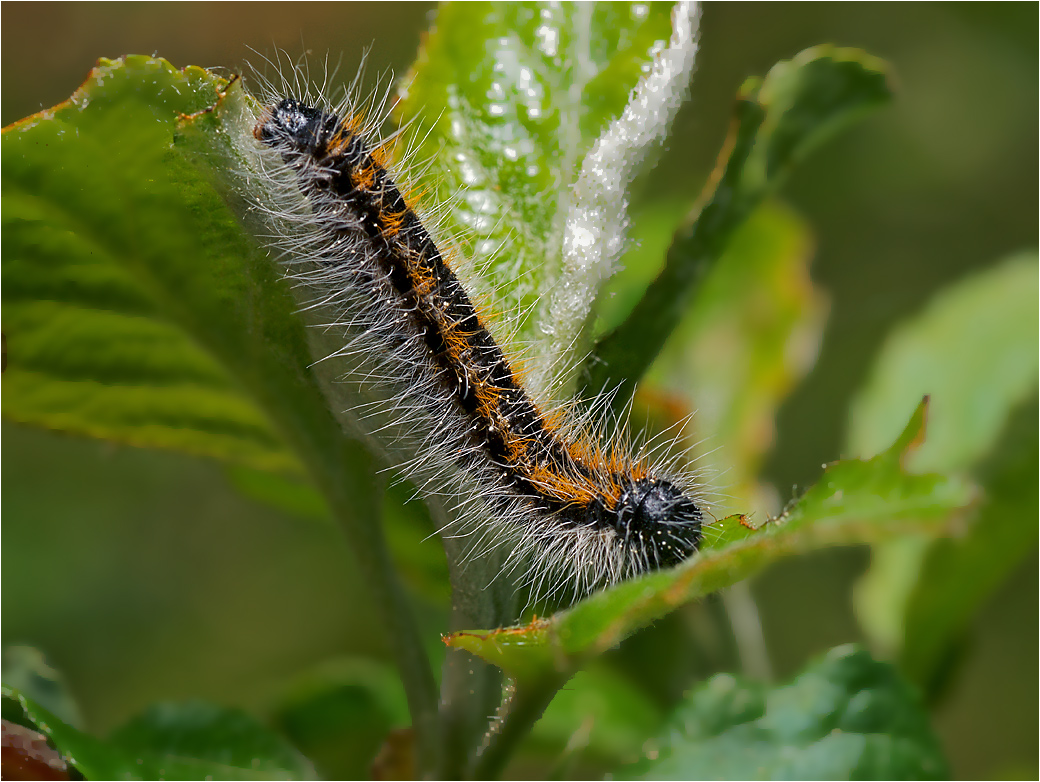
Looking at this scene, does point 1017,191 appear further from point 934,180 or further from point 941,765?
point 941,765

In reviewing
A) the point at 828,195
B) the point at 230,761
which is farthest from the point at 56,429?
the point at 828,195

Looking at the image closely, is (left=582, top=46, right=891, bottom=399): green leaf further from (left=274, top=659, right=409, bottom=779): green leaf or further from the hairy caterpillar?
(left=274, top=659, right=409, bottom=779): green leaf

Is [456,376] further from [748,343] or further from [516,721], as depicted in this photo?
[748,343]

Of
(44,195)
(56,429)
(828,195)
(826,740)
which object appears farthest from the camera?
(828,195)

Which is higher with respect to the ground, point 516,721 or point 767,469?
point 767,469

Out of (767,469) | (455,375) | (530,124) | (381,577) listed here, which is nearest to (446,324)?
(455,375)

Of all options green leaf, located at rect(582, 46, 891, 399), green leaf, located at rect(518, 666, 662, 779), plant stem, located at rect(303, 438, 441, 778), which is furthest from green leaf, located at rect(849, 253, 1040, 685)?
plant stem, located at rect(303, 438, 441, 778)
